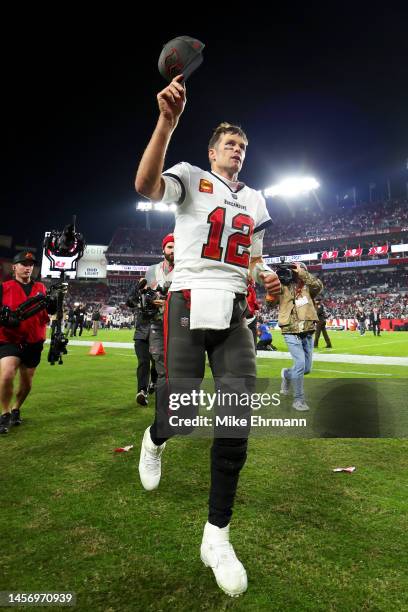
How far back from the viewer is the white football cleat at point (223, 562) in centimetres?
181

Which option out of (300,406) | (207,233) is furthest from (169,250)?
(300,406)

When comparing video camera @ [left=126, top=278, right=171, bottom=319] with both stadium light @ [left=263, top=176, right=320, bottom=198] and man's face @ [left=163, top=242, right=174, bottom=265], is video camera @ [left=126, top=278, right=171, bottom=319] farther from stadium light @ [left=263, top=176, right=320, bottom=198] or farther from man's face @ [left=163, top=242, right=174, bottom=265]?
stadium light @ [left=263, top=176, right=320, bottom=198]

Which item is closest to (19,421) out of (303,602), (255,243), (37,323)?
(37,323)

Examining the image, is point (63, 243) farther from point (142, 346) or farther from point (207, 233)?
point (207, 233)

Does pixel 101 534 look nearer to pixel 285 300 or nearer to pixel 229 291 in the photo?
pixel 229 291

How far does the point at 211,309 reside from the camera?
2.30 meters

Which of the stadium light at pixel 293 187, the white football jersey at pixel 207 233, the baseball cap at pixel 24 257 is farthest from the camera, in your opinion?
the stadium light at pixel 293 187

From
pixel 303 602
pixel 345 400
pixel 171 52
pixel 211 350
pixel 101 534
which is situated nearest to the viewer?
pixel 303 602

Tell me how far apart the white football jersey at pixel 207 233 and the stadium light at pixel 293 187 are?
66.6 metres

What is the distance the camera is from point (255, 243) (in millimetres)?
2941

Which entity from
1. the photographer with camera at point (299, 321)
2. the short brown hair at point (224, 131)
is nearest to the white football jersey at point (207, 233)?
the short brown hair at point (224, 131)

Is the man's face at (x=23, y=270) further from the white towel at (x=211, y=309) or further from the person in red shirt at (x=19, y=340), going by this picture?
the white towel at (x=211, y=309)

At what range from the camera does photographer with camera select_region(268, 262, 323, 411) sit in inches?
219

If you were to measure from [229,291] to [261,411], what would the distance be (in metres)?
3.76
